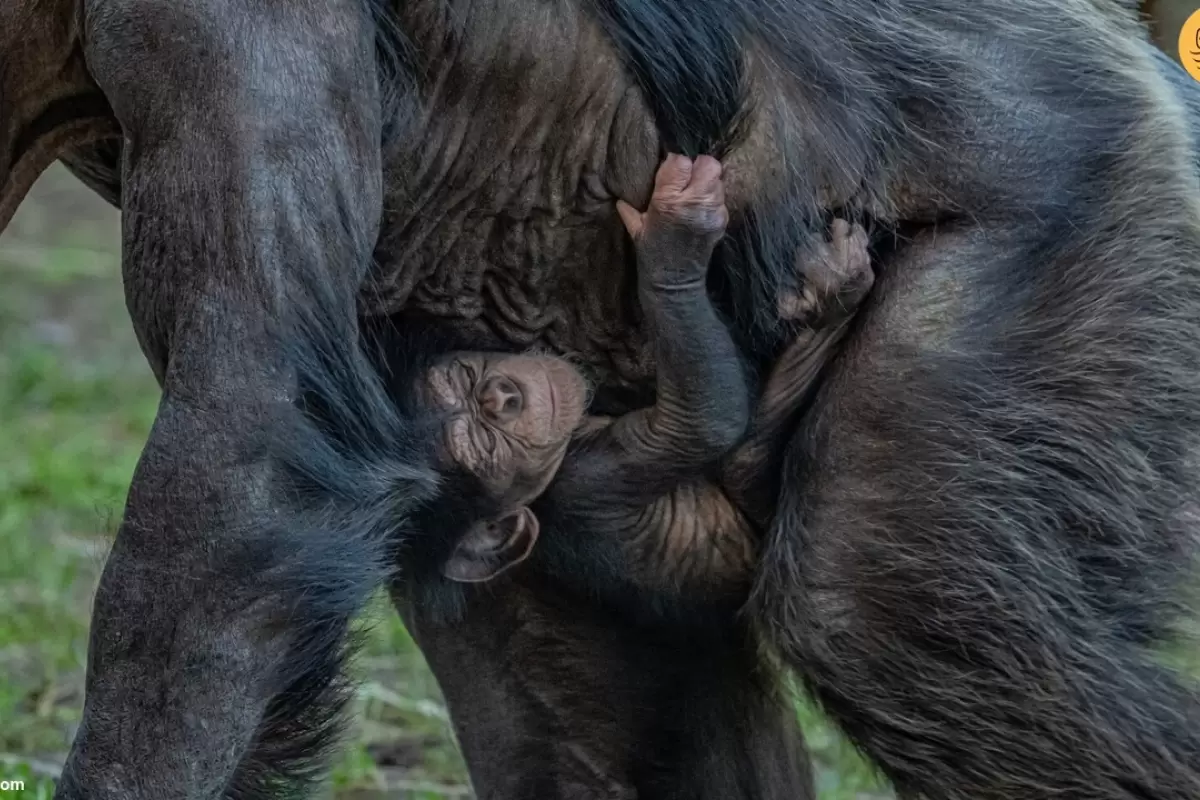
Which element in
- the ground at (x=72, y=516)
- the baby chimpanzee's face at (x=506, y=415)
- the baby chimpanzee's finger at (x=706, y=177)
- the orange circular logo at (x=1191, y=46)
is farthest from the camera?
the ground at (x=72, y=516)

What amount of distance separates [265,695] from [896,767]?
3.30 ft

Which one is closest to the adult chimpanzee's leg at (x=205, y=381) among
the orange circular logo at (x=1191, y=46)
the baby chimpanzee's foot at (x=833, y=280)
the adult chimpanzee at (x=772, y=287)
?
the adult chimpanzee at (x=772, y=287)

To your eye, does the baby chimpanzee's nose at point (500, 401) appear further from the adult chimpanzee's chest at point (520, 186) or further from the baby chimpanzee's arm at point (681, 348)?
the baby chimpanzee's arm at point (681, 348)

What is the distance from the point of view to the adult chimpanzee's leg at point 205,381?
2.48 meters

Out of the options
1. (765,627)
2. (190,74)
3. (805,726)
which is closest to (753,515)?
(765,627)

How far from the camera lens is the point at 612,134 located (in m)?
2.98

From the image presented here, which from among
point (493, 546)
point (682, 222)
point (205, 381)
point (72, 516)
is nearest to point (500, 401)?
point (493, 546)

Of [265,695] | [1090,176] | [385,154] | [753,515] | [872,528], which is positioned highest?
[1090,176]

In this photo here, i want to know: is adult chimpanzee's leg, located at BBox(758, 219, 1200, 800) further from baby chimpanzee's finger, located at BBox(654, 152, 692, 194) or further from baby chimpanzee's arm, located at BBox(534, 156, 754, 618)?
baby chimpanzee's finger, located at BBox(654, 152, 692, 194)

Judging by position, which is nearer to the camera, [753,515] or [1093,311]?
[1093,311]

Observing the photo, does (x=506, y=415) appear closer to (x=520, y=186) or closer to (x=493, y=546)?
(x=493, y=546)

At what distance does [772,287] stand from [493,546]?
0.68 metres

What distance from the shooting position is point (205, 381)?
2.49m

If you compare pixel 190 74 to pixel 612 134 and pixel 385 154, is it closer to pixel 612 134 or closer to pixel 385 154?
pixel 385 154
